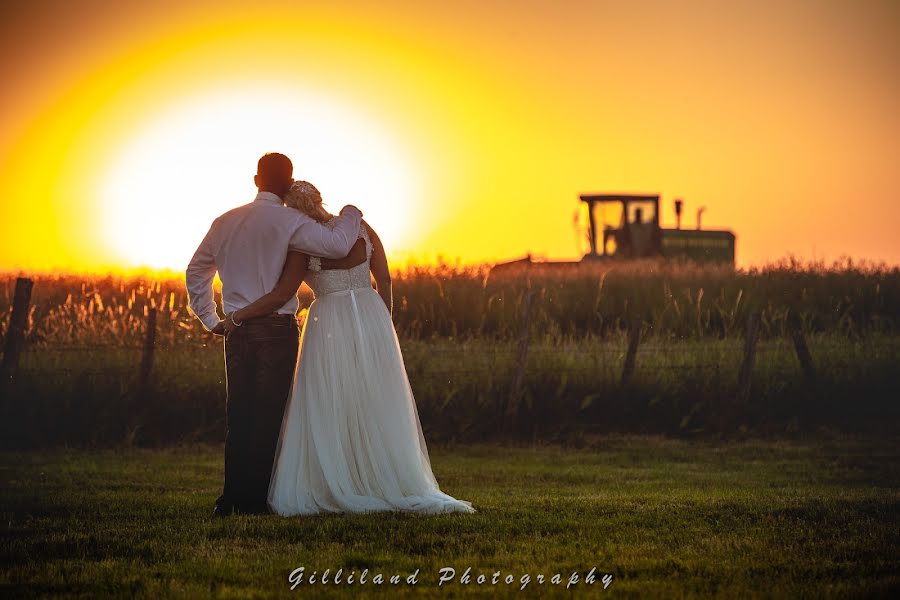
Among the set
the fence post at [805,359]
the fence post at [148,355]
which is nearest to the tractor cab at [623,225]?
the fence post at [805,359]

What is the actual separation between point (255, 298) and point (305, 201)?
604mm

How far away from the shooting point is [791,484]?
10.1 metres

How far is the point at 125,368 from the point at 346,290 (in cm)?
698

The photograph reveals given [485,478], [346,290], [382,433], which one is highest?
[346,290]

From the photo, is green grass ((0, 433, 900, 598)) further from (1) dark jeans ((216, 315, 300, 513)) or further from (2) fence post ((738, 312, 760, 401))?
(2) fence post ((738, 312, 760, 401))

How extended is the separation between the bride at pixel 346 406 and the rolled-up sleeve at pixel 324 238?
0.10 m

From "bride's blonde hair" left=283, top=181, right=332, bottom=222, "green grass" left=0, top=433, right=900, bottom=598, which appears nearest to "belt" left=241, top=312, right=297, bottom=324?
"bride's blonde hair" left=283, top=181, right=332, bottom=222

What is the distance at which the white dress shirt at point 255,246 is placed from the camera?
23.1 feet

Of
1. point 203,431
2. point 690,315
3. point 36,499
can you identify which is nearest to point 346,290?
point 36,499

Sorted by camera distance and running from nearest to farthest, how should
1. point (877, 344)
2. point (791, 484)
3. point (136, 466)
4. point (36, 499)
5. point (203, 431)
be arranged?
point (36, 499), point (791, 484), point (136, 466), point (203, 431), point (877, 344)

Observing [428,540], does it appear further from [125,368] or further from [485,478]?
[125,368]

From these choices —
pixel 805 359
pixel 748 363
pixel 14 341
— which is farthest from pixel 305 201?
pixel 805 359

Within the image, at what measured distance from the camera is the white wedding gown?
23.6ft

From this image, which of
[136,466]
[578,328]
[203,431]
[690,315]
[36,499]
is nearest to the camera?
[36,499]
